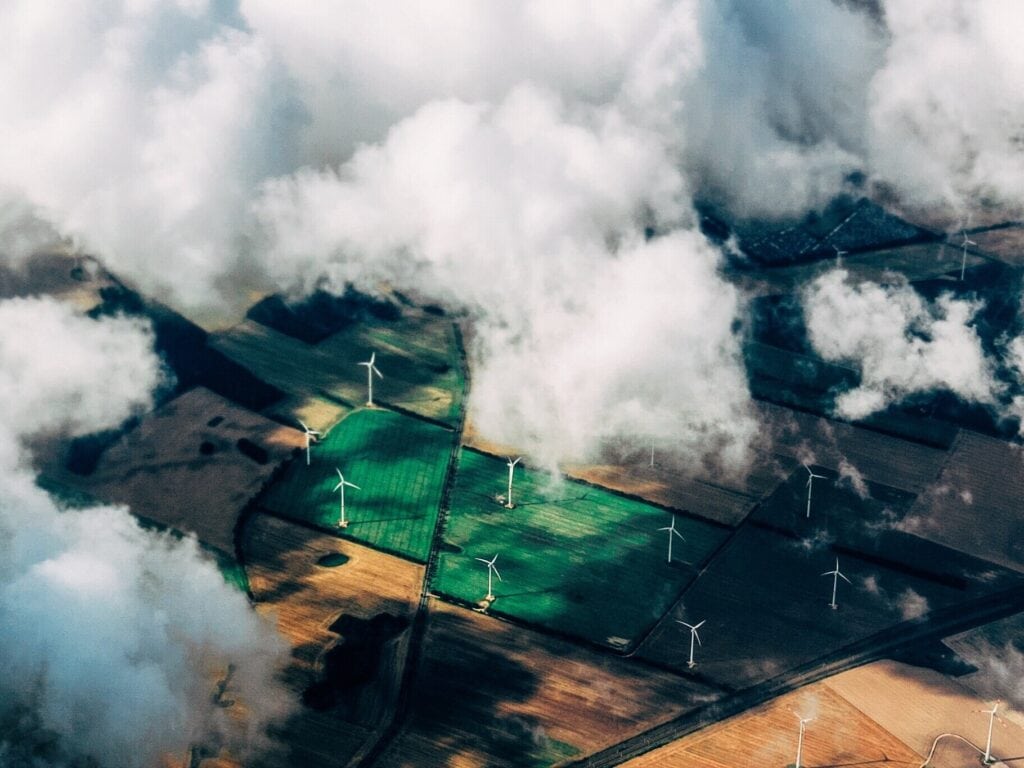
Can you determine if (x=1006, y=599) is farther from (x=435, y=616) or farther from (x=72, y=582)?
(x=72, y=582)

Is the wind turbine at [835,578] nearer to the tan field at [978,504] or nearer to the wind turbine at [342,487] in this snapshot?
the tan field at [978,504]

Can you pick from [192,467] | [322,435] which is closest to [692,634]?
[322,435]

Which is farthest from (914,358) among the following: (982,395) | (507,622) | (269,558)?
(269,558)

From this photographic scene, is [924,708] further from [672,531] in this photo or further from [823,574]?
[672,531]

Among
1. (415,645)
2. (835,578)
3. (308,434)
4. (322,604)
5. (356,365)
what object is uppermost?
(356,365)

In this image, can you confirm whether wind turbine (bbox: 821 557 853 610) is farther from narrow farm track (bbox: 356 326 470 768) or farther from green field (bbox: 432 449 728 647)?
narrow farm track (bbox: 356 326 470 768)

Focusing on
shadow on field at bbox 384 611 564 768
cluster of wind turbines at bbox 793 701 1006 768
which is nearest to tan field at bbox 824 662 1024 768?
cluster of wind turbines at bbox 793 701 1006 768

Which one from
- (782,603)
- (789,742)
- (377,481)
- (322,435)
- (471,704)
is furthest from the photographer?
(322,435)
